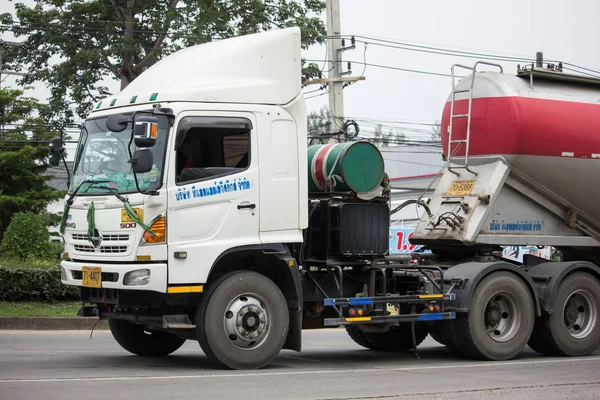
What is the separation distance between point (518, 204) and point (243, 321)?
4.63 m

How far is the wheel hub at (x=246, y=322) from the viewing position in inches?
380

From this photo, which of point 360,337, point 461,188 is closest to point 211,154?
point 461,188

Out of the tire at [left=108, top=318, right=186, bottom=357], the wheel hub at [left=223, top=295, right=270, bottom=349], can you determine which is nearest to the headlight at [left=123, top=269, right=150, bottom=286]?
the wheel hub at [left=223, top=295, right=270, bottom=349]

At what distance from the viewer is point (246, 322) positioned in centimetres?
971

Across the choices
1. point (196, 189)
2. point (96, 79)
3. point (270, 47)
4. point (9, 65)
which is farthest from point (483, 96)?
point (9, 65)

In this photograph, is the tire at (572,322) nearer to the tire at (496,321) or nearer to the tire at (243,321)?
the tire at (496,321)

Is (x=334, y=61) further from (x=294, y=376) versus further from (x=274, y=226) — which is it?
(x=294, y=376)

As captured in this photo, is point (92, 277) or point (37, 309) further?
point (37, 309)

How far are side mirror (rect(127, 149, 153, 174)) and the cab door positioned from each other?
1.20 feet

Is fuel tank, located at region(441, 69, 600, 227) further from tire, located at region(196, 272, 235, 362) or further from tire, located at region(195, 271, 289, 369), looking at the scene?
tire, located at region(196, 272, 235, 362)

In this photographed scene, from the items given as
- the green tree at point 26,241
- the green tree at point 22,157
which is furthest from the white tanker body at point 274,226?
the green tree at point 22,157

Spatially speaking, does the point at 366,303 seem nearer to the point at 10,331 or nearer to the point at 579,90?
the point at 579,90

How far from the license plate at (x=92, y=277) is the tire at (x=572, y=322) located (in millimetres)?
6040

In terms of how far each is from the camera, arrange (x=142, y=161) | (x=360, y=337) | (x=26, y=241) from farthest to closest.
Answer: (x=26, y=241) → (x=360, y=337) → (x=142, y=161)
